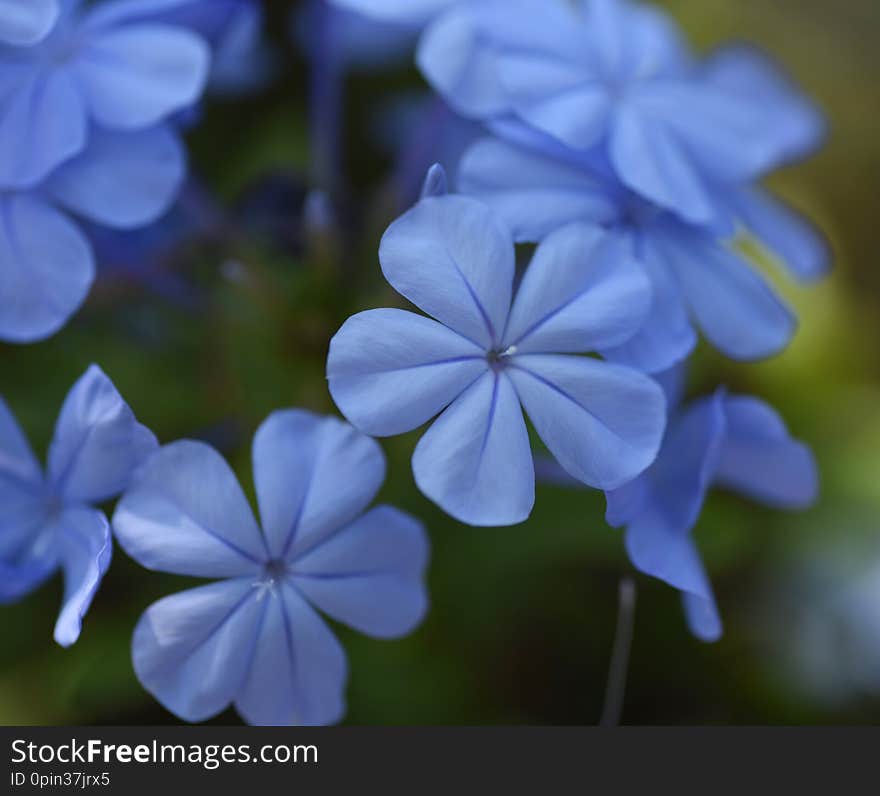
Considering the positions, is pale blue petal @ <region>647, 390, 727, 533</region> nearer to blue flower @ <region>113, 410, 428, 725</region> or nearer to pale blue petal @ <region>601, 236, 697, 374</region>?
pale blue petal @ <region>601, 236, 697, 374</region>

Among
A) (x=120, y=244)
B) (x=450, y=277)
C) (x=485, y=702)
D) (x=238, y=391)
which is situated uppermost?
(x=450, y=277)

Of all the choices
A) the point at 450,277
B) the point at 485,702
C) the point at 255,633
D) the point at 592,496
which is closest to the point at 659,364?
the point at 450,277

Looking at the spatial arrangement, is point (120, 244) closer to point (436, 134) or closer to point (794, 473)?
point (436, 134)

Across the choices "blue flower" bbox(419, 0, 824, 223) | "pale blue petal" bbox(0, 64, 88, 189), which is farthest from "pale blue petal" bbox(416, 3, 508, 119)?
"pale blue petal" bbox(0, 64, 88, 189)

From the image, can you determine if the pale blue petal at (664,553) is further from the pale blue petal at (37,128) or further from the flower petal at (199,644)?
the pale blue petal at (37,128)

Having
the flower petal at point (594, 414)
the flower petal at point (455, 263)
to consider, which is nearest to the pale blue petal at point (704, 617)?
the flower petal at point (594, 414)
